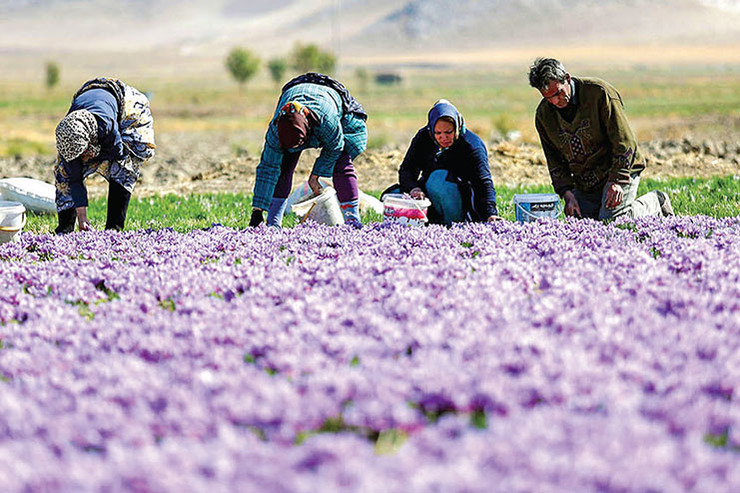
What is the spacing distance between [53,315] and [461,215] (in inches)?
206

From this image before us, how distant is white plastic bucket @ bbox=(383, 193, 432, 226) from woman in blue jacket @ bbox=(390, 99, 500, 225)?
0.37m

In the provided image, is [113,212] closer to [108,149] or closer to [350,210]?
[108,149]

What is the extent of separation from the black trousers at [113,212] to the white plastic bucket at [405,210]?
9.71 ft

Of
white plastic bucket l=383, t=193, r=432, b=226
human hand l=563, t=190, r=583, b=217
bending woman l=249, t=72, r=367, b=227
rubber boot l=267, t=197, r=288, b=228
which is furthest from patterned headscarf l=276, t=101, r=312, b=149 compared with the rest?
human hand l=563, t=190, r=583, b=217

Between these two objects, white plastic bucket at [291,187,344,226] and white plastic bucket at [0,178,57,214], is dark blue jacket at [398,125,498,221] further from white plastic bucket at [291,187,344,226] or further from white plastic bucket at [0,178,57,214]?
white plastic bucket at [0,178,57,214]

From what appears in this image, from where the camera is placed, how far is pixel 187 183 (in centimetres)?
1677

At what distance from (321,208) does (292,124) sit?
1339 millimetres

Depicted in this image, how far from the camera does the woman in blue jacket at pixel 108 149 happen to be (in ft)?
27.7

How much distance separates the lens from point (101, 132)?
8422 millimetres

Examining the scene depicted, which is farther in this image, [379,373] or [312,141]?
[312,141]

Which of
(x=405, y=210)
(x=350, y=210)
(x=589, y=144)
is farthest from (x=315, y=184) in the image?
(x=589, y=144)

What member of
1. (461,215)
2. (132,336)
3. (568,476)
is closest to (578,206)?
(461,215)

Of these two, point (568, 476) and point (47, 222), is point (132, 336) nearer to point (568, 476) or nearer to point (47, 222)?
point (568, 476)

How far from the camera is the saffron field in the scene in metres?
2.66
